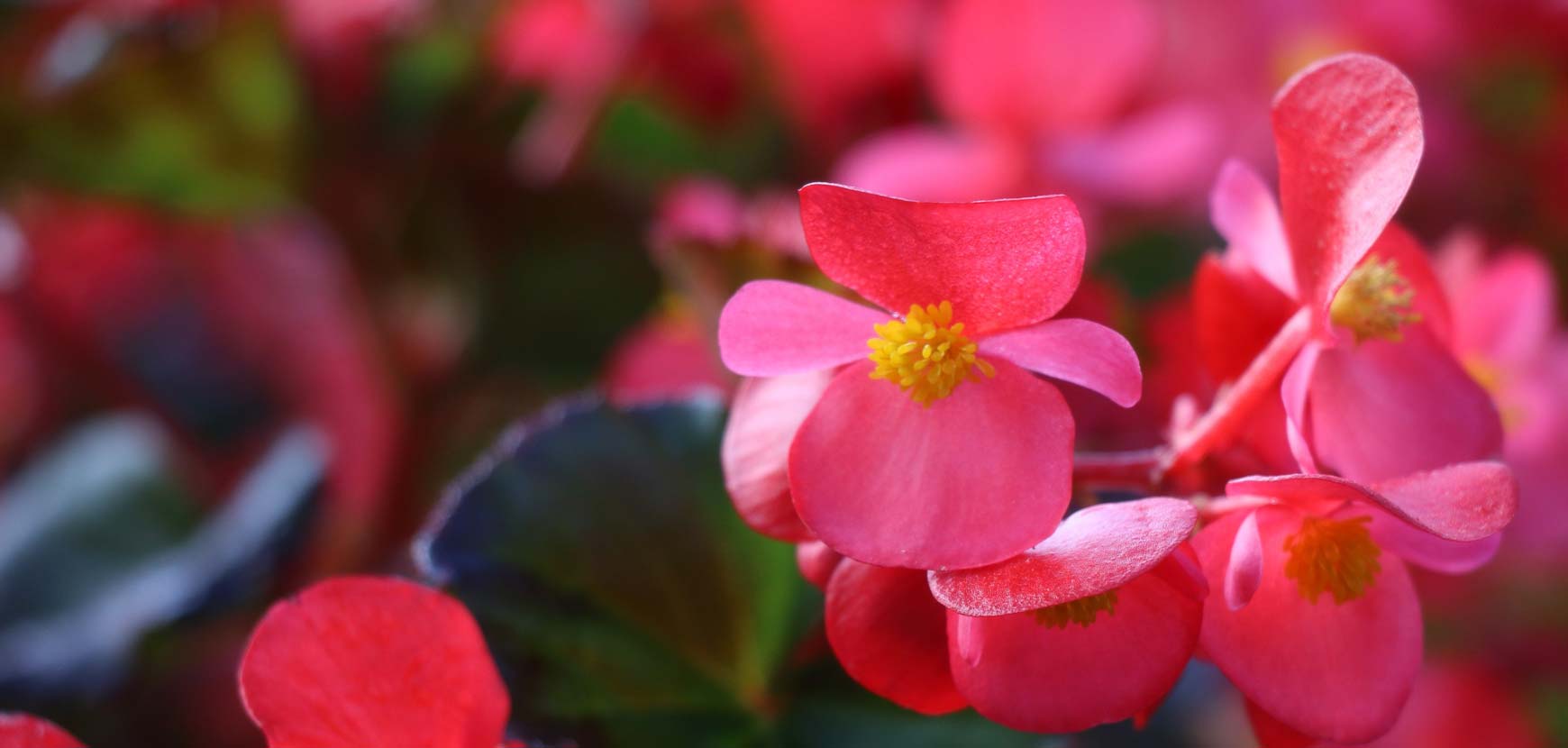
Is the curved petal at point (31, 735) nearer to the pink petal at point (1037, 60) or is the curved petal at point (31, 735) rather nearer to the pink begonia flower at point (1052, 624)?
the pink begonia flower at point (1052, 624)

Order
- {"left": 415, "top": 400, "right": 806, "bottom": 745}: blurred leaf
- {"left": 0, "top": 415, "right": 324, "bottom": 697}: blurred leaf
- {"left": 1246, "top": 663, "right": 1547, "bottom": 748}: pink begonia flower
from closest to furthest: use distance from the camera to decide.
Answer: {"left": 415, "top": 400, "right": 806, "bottom": 745}: blurred leaf < {"left": 0, "top": 415, "right": 324, "bottom": 697}: blurred leaf < {"left": 1246, "top": 663, "right": 1547, "bottom": 748}: pink begonia flower

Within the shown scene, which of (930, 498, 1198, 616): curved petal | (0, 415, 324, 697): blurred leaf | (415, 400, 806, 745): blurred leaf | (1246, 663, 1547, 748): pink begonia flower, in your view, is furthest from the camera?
(1246, 663, 1547, 748): pink begonia flower

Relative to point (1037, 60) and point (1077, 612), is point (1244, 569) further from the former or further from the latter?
point (1037, 60)

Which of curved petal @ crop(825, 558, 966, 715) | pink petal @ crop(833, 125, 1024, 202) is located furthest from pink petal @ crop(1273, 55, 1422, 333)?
pink petal @ crop(833, 125, 1024, 202)

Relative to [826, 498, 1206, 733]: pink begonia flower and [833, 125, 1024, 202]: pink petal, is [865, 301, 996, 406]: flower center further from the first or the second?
[833, 125, 1024, 202]: pink petal

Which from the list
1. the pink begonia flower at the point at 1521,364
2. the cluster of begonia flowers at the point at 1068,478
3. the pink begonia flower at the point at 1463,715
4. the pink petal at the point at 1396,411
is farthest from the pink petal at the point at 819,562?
the pink begonia flower at the point at 1463,715

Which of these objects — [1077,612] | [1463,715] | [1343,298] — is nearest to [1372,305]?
[1343,298]

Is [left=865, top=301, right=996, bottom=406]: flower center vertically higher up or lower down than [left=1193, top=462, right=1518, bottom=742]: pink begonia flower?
higher up
